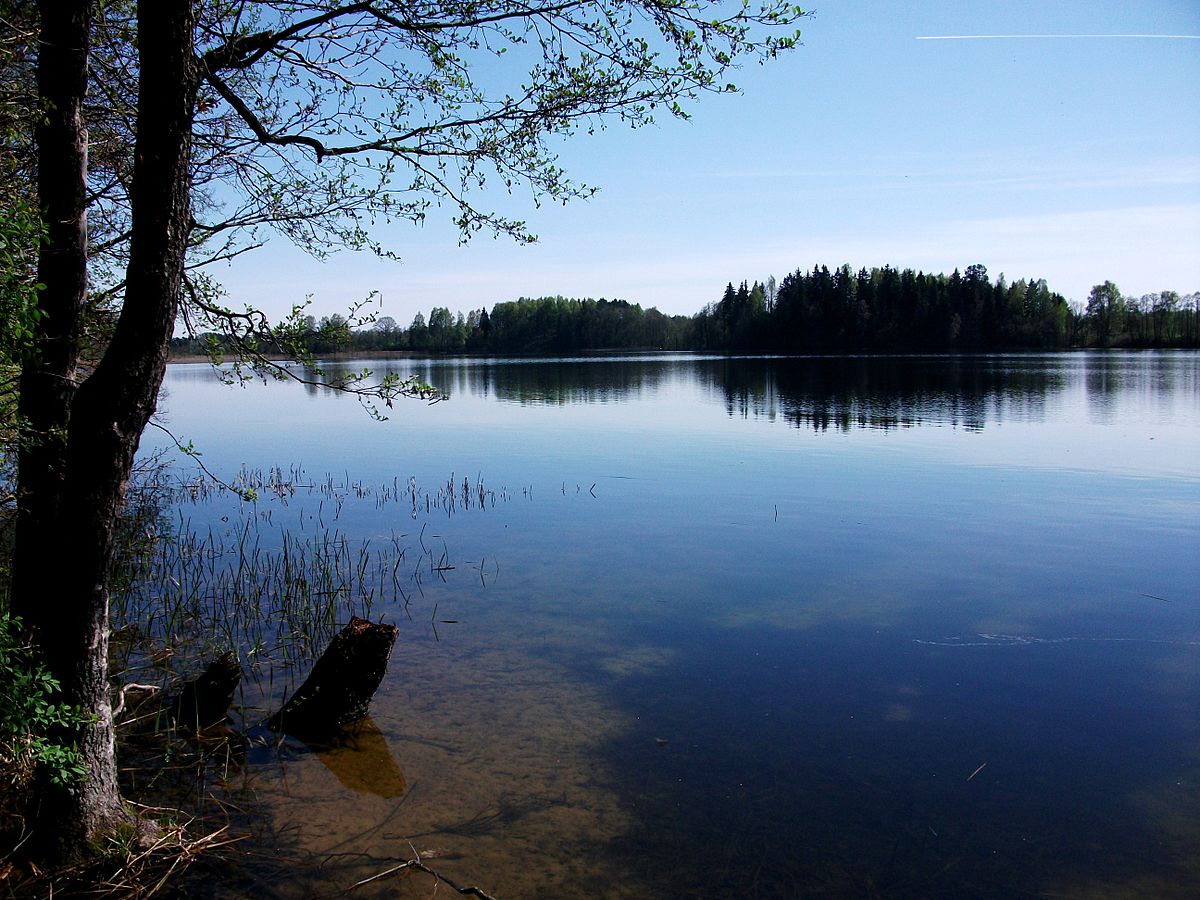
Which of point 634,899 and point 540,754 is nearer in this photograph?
point 634,899

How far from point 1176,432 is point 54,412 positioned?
32400 millimetres

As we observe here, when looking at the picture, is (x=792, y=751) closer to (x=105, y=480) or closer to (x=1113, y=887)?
(x=1113, y=887)

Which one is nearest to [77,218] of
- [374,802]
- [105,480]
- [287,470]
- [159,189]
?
[159,189]

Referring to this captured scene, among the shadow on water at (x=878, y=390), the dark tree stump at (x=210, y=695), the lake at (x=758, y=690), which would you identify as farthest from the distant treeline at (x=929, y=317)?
the dark tree stump at (x=210, y=695)

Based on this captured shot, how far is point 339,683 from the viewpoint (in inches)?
295

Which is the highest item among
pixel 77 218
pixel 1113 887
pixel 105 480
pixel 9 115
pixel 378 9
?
pixel 378 9

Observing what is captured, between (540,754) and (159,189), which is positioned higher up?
(159,189)

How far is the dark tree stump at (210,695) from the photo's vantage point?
7.44 m

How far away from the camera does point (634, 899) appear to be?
530 cm

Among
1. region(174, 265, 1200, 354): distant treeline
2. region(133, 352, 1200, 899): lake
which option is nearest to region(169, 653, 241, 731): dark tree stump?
region(133, 352, 1200, 899): lake

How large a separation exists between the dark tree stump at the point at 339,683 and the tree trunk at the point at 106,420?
2511 mm

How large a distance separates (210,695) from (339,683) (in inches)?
47.3

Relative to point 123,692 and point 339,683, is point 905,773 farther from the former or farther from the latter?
point 123,692

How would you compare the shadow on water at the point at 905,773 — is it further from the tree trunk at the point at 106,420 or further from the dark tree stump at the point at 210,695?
the dark tree stump at the point at 210,695
